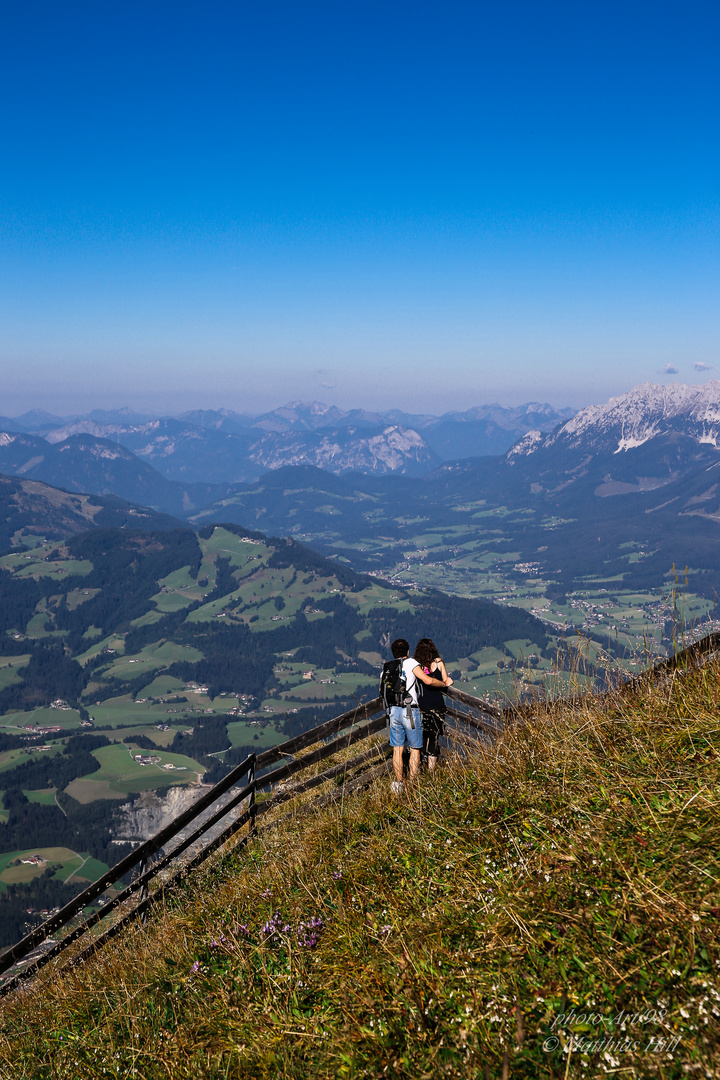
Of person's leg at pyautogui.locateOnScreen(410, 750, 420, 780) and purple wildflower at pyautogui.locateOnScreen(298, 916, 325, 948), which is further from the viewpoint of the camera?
person's leg at pyautogui.locateOnScreen(410, 750, 420, 780)

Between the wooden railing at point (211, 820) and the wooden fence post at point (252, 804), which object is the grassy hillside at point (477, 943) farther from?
the wooden fence post at point (252, 804)

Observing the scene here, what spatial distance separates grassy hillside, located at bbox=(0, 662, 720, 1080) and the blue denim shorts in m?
1.89

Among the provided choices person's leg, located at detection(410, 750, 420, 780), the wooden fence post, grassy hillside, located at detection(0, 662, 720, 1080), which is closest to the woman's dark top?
person's leg, located at detection(410, 750, 420, 780)

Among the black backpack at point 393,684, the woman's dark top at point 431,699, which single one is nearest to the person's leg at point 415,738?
the woman's dark top at point 431,699

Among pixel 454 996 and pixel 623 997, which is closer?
pixel 623 997

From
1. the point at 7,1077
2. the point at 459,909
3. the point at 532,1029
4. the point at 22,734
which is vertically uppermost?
the point at 532,1029

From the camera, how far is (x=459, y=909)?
12.9 feet

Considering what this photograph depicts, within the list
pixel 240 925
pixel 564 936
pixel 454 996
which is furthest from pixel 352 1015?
pixel 240 925

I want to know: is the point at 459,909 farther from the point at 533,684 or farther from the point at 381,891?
the point at 533,684

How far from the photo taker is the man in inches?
337

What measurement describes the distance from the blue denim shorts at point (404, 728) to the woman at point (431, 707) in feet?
0.37

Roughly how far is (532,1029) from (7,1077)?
186 inches

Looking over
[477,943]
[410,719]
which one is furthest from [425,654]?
[477,943]

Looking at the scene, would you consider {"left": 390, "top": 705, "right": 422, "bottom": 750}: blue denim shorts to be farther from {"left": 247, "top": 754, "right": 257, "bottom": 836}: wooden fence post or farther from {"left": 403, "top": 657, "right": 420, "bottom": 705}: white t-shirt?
{"left": 247, "top": 754, "right": 257, "bottom": 836}: wooden fence post
